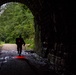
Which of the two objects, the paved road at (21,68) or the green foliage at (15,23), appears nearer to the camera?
the paved road at (21,68)

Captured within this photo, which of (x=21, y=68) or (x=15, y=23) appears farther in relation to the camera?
(x=15, y=23)

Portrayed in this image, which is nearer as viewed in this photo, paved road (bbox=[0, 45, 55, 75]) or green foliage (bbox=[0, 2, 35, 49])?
paved road (bbox=[0, 45, 55, 75])

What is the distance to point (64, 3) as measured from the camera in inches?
474

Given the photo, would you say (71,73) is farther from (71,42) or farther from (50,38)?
(50,38)

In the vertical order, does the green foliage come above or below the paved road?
above

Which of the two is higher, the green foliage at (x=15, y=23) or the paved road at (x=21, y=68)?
the green foliage at (x=15, y=23)

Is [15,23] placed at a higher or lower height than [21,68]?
higher

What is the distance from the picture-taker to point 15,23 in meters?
45.6

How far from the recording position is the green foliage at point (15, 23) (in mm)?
42562

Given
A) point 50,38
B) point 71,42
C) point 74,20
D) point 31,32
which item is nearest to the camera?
point 74,20

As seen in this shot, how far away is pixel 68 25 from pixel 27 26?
102ft

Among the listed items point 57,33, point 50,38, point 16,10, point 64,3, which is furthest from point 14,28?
point 64,3

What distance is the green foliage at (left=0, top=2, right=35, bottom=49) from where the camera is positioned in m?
42.6

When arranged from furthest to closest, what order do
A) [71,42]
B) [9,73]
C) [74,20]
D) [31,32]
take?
[31,32] → [9,73] → [71,42] → [74,20]
